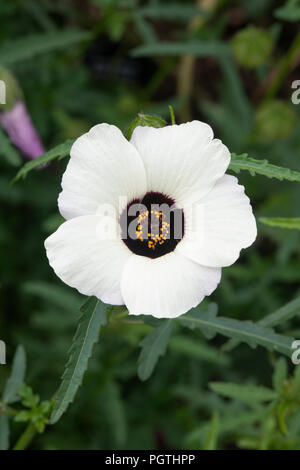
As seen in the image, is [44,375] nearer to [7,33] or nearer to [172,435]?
[172,435]

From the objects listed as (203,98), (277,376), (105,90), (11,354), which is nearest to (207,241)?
(277,376)

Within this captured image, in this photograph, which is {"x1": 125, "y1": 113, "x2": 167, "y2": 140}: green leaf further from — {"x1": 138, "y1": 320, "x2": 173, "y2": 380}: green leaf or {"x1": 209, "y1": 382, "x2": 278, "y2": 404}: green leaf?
{"x1": 209, "y1": 382, "x2": 278, "y2": 404}: green leaf

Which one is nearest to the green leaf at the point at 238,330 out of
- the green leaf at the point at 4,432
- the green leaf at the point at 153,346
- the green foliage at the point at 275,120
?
the green leaf at the point at 153,346

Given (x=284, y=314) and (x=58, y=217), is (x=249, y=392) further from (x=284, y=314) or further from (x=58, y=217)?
(x=58, y=217)

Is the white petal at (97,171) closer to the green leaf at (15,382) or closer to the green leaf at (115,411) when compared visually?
the green leaf at (15,382)

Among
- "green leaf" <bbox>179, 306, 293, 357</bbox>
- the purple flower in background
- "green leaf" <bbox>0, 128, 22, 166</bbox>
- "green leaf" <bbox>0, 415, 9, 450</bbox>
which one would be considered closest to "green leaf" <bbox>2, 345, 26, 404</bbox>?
"green leaf" <bbox>0, 415, 9, 450</bbox>

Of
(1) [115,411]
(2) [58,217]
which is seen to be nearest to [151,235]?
→ (2) [58,217]
